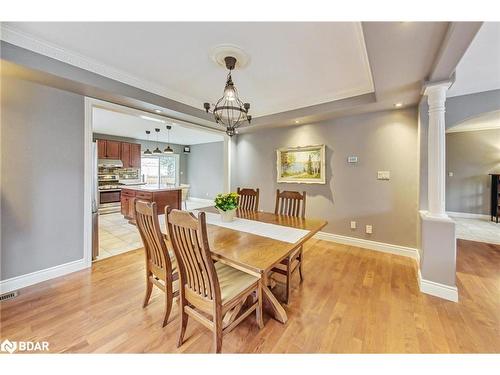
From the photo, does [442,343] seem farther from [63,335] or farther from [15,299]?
[15,299]

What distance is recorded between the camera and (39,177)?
2.27 meters

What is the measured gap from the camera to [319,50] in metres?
1.96

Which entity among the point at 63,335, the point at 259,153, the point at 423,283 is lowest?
the point at 63,335

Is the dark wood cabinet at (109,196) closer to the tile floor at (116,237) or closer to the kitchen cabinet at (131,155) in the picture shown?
the tile floor at (116,237)

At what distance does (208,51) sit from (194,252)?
1933 millimetres

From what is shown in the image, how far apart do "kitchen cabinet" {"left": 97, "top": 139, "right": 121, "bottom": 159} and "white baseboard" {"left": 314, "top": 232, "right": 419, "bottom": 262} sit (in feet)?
21.8

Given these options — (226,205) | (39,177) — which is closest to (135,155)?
(39,177)

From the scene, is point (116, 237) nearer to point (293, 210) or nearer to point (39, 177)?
point (39, 177)

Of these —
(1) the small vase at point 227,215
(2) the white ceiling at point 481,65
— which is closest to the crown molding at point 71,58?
(1) the small vase at point 227,215

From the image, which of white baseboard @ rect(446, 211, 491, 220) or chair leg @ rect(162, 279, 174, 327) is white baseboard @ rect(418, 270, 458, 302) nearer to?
chair leg @ rect(162, 279, 174, 327)

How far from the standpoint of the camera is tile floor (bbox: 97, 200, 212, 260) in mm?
3206
